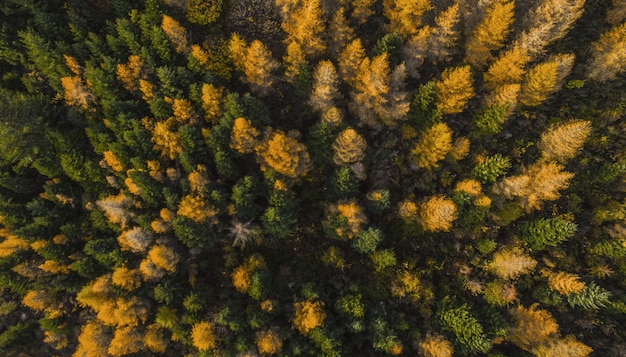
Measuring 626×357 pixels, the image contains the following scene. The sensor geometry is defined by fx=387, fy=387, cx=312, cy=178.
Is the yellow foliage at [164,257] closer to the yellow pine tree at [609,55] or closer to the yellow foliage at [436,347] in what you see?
the yellow foliage at [436,347]

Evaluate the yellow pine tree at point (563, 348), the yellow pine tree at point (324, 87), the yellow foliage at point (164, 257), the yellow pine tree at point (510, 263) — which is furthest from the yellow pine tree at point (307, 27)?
the yellow pine tree at point (563, 348)

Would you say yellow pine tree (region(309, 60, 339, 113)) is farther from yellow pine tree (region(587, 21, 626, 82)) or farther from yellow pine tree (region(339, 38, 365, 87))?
yellow pine tree (region(587, 21, 626, 82))

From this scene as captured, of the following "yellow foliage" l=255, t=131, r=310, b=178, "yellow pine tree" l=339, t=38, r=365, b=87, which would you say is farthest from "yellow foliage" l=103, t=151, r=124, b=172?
"yellow pine tree" l=339, t=38, r=365, b=87

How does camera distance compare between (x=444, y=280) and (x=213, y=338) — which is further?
(x=444, y=280)

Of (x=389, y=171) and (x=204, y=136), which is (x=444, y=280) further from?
(x=204, y=136)

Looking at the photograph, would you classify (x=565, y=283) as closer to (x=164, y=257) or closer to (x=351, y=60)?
(x=351, y=60)

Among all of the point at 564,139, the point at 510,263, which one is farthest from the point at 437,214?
the point at 564,139

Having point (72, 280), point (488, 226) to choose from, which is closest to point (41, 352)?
point (72, 280)
